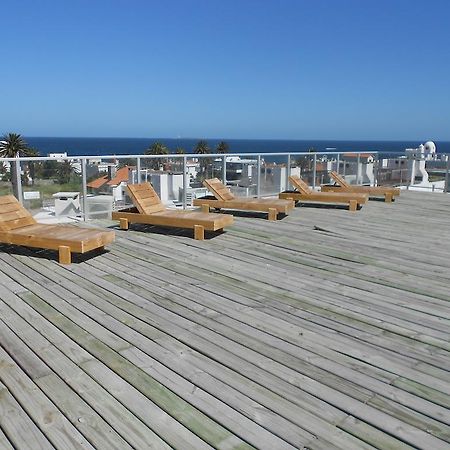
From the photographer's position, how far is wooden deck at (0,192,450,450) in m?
2.10

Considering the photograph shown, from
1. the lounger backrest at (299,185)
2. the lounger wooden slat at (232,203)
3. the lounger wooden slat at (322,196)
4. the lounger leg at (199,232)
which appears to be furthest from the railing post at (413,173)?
the lounger leg at (199,232)

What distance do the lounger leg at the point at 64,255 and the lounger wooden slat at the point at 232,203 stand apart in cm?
360

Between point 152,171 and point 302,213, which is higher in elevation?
point 152,171

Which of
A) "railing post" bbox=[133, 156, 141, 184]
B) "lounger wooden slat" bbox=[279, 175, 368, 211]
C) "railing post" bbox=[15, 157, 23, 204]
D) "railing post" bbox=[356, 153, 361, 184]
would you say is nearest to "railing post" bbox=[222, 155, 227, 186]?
"lounger wooden slat" bbox=[279, 175, 368, 211]

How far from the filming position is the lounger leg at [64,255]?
4785 millimetres

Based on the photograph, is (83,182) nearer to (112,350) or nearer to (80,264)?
(80,264)

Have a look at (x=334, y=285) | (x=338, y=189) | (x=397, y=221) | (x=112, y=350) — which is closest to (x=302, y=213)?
(x=397, y=221)

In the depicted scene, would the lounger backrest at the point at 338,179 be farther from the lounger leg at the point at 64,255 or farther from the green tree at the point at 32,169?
the lounger leg at the point at 64,255

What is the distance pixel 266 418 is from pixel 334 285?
221cm

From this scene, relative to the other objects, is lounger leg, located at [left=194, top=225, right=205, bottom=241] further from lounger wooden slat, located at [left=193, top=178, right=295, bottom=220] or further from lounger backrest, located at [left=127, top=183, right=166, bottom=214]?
lounger wooden slat, located at [left=193, top=178, right=295, bottom=220]

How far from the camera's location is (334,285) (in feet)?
13.8

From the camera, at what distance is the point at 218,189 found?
830 centimetres

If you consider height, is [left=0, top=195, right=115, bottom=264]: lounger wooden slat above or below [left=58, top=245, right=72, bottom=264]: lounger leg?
above

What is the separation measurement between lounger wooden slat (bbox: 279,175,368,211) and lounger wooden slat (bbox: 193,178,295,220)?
56.0 inches
